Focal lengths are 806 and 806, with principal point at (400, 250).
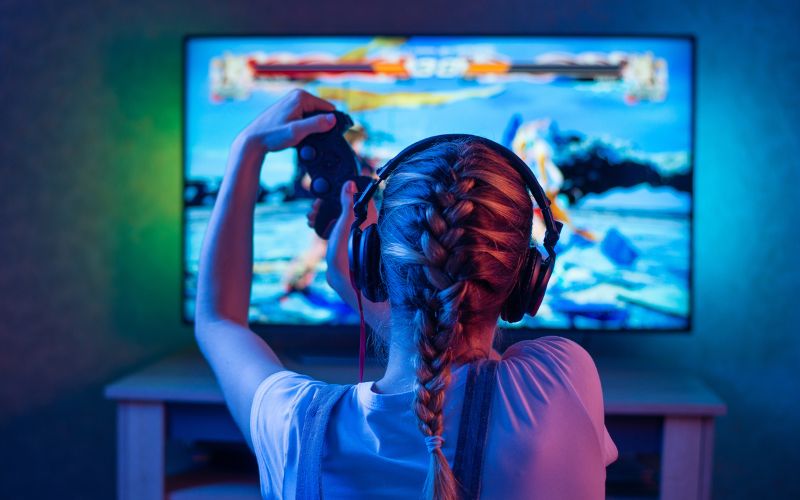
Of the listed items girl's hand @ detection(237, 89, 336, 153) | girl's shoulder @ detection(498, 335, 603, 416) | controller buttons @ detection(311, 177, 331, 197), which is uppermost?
girl's hand @ detection(237, 89, 336, 153)

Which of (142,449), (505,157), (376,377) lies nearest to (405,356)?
(505,157)

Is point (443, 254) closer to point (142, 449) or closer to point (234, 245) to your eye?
point (234, 245)

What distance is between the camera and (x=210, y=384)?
6.89 ft

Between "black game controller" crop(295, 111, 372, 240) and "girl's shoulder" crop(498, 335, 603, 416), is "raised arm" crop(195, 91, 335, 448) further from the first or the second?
"girl's shoulder" crop(498, 335, 603, 416)

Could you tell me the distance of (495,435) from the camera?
784 mm

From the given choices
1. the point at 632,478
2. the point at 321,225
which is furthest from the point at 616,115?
the point at 321,225

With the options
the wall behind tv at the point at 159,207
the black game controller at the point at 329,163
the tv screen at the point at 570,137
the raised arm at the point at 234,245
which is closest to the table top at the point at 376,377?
the tv screen at the point at 570,137

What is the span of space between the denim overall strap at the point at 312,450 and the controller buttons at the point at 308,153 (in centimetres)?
45

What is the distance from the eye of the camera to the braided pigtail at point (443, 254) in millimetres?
795

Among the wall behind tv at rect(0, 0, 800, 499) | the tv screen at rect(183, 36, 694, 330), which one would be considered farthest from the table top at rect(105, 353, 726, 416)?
the wall behind tv at rect(0, 0, 800, 499)

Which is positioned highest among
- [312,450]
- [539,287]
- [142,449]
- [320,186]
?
[320,186]

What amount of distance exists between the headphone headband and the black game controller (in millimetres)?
211

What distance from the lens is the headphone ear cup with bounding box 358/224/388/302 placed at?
936mm

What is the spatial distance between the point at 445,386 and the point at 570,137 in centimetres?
160
